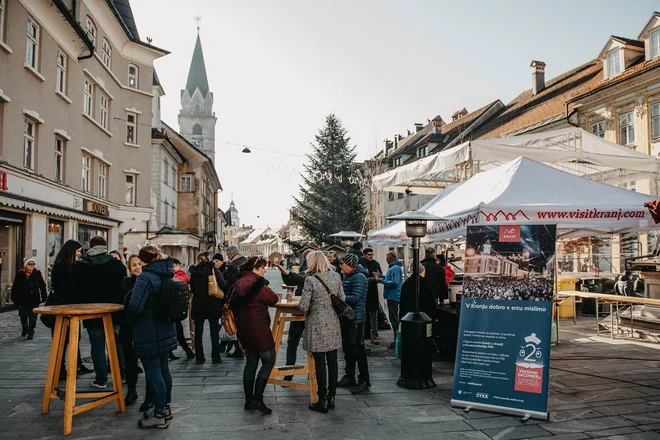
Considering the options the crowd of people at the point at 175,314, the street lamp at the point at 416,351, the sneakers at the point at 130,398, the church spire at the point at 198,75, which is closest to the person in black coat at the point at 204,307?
the crowd of people at the point at 175,314

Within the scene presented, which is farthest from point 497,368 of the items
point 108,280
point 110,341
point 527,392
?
point 108,280

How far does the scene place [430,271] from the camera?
8.23 m

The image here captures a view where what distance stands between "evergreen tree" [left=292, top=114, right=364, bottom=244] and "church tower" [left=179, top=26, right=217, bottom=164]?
140 ft

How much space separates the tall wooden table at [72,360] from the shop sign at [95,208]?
14.8 metres

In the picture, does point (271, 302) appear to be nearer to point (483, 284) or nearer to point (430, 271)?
point (483, 284)

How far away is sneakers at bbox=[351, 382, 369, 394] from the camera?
6.20 metres

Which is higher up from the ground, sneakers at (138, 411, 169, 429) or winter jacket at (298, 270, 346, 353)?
winter jacket at (298, 270, 346, 353)

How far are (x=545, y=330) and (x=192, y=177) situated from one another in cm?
3820

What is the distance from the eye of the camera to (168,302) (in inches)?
193

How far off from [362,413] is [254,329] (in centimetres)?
146

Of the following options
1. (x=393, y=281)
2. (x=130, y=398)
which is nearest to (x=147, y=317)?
(x=130, y=398)

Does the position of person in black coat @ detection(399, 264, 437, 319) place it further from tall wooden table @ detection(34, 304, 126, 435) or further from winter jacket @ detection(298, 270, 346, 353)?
tall wooden table @ detection(34, 304, 126, 435)

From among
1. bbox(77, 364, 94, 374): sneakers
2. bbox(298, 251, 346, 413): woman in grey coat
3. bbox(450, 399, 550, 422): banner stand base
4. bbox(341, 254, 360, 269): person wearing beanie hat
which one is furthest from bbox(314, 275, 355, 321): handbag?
bbox(77, 364, 94, 374): sneakers

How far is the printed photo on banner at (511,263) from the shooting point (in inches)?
217
